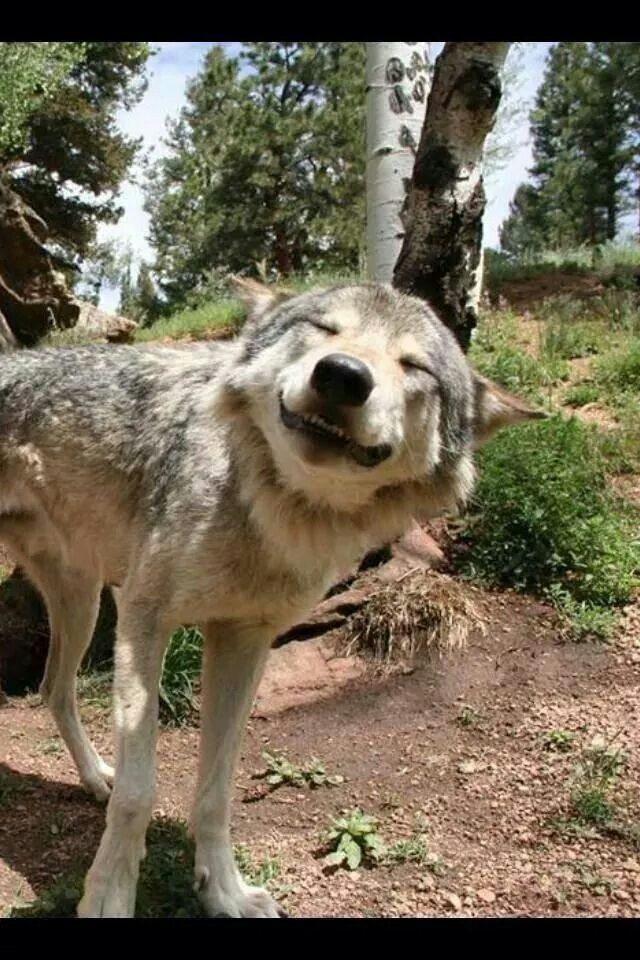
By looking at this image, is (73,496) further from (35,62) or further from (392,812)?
(35,62)

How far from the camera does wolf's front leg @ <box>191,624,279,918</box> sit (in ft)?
10.5

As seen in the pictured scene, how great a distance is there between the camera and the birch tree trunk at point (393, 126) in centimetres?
552

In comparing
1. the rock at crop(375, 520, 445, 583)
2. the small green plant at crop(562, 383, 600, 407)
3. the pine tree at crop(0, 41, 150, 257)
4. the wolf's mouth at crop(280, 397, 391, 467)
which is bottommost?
the rock at crop(375, 520, 445, 583)

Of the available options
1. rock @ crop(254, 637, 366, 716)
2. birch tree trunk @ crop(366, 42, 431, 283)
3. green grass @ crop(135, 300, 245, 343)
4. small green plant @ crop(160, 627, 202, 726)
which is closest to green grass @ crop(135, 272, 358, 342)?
green grass @ crop(135, 300, 245, 343)

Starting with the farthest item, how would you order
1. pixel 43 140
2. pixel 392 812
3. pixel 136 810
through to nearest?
pixel 43 140, pixel 392 812, pixel 136 810

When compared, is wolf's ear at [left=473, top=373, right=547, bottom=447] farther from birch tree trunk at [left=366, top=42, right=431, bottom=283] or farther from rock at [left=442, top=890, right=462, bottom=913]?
birch tree trunk at [left=366, top=42, right=431, bottom=283]

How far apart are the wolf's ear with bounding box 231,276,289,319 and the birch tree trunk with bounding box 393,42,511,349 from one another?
1.81 m

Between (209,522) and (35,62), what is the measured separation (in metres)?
10.4

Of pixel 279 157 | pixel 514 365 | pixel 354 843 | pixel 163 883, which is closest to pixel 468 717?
pixel 354 843

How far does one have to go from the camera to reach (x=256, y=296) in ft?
10.6

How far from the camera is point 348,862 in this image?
335 centimetres

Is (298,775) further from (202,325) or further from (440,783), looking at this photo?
(202,325)

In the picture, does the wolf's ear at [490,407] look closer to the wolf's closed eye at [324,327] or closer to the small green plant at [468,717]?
the wolf's closed eye at [324,327]

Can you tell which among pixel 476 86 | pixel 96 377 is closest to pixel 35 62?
pixel 476 86
